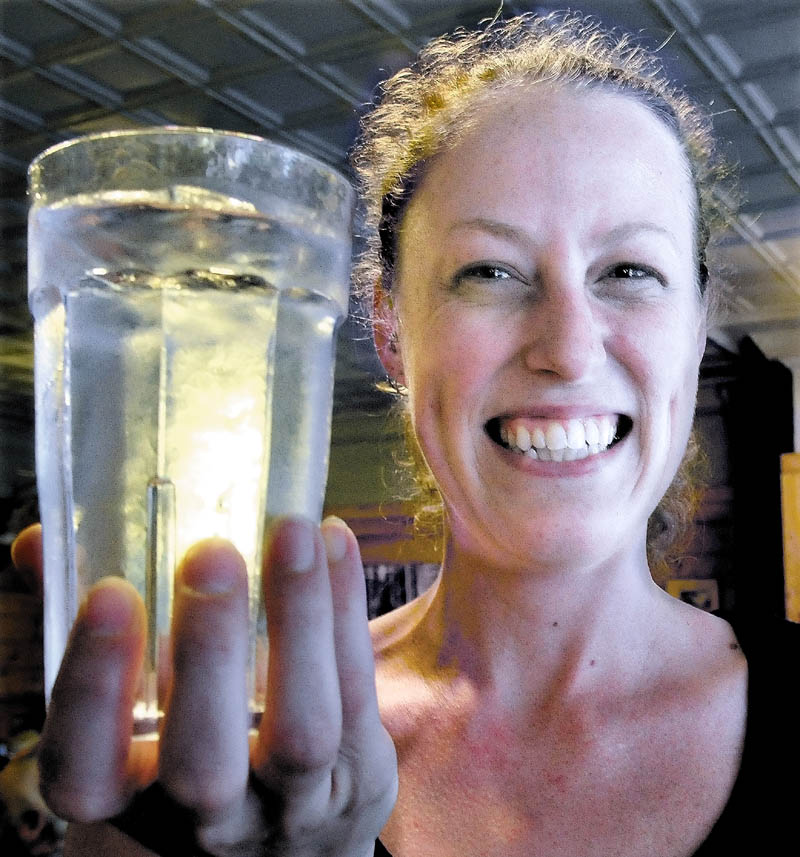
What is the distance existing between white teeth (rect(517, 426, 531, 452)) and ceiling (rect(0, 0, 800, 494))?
2.63 feet

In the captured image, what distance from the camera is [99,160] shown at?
0.26 meters

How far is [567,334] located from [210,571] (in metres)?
0.28

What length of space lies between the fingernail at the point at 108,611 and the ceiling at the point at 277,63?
103 cm

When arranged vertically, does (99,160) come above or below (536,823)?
above

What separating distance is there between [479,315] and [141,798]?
0.31 metres

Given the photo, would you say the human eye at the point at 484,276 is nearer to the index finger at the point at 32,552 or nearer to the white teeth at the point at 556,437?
the white teeth at the point at 556,437

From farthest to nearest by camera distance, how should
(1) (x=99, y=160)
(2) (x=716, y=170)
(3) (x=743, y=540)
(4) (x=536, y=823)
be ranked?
(3) (x=743, y=540) → (2) (x=716, y=170) → (4) (x=536, y=823) → (1) (x=99, y=160)

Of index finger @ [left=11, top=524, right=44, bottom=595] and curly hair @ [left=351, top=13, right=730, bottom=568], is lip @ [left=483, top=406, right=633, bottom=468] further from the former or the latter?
index finger @ [left=11, top=524, right=44, bottom=595]

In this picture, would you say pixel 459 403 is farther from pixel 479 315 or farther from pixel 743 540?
pixel 743 540

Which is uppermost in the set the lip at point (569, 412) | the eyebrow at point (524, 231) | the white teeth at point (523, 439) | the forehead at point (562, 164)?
the forehead at point (562, 164)

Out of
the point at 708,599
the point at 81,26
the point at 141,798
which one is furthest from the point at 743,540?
the point at 141,798

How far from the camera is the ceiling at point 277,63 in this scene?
141cm

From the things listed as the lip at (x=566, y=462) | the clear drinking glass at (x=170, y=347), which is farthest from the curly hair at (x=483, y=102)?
the clear drinking glass at (x=170, y=347)

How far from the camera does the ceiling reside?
141 cm
